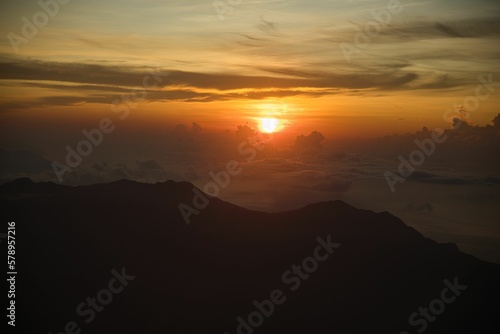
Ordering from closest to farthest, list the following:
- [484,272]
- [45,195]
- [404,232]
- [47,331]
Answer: [47,331] < [45,195] < [484,272] < [404,232]

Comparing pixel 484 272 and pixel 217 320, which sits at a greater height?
pixel 217 320

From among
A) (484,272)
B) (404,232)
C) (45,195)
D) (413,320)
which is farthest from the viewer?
(404,232)

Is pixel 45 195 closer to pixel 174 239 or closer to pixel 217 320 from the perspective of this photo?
pixel 174 239

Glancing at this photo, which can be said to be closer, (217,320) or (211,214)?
(217,320)

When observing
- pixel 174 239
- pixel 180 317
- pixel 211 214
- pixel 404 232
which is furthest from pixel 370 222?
pixel 180 317

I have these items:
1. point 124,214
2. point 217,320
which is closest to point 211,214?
point 124,214

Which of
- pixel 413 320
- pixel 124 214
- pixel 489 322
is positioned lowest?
pixel 489 322
